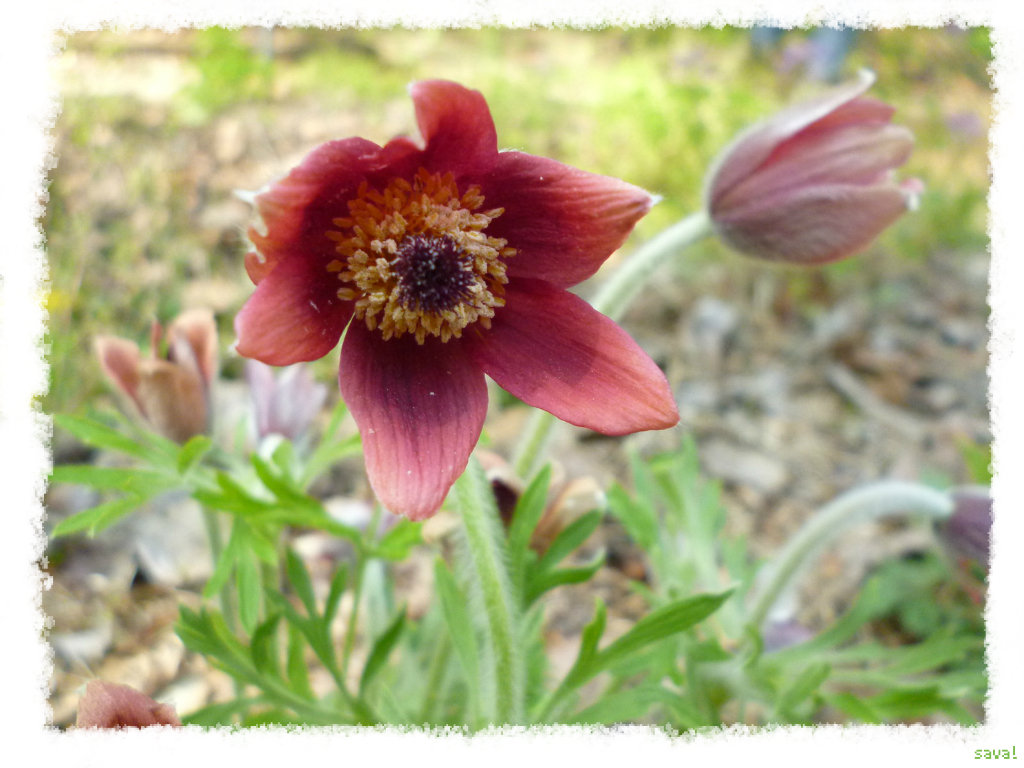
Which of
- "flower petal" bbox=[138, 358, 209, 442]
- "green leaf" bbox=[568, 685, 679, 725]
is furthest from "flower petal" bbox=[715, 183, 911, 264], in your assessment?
"flower petal" bbox=[138, 358, 209, 442]

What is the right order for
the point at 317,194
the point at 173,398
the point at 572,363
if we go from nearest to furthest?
the point at 317,194 < the point at 572,363 < the point at 173,398

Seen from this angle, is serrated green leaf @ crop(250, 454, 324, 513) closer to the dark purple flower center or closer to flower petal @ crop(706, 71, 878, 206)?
the dark purple flower center

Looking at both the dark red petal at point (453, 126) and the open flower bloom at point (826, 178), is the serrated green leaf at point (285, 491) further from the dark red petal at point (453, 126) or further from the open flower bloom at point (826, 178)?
the open flower bloom at point (826, 178)

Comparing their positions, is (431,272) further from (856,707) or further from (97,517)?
(856,707)

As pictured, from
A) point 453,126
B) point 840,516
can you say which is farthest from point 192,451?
point 840,516

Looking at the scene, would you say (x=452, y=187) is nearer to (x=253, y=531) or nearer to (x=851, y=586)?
(x=253, y=531)

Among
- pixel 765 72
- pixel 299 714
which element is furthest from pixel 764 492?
pixel 765 72

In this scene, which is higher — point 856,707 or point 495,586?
point 495,586
